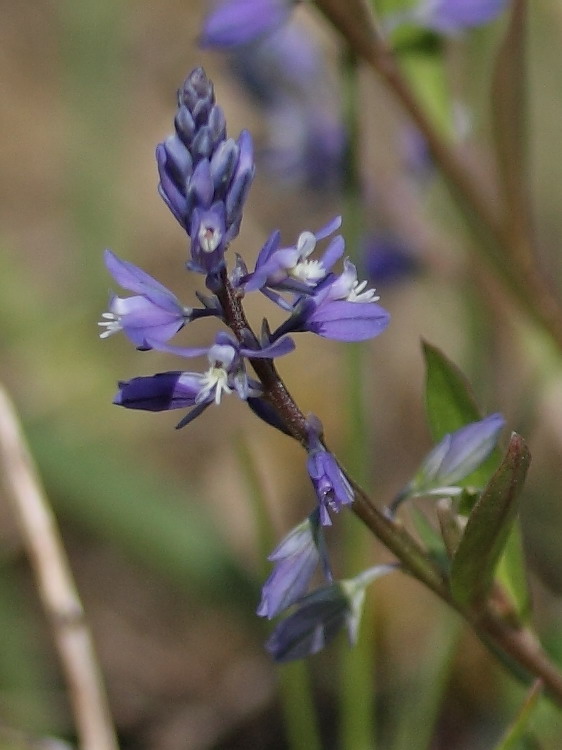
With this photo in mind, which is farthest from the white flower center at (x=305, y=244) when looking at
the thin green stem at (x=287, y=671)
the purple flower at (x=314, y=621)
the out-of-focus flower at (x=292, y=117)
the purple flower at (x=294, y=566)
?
the out-of-focus flower at (x=292, y=117)

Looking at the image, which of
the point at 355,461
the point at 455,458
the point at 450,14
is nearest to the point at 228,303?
the point at 455,458

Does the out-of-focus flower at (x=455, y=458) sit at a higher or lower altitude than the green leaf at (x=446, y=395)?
lower

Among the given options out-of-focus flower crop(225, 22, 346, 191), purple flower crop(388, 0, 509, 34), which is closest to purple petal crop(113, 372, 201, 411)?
purple flower crop(388, 0, 509, 34)

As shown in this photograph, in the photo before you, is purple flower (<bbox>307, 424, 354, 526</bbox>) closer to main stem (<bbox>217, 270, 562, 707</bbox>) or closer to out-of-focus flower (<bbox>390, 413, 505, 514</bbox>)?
main stem (<bbox>217, 270, 562, 707</bbox>)

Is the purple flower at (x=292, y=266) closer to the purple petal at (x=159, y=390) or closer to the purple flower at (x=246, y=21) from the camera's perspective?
the purple petal at (x=159, y=390)

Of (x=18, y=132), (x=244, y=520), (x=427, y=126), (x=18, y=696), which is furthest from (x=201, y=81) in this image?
(x=18, y=132)

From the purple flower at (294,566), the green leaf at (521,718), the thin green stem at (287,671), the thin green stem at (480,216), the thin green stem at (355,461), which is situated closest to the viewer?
the purple flower at (294,566)

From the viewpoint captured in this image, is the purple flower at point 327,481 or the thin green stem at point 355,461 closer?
the purple flower at point 327,481

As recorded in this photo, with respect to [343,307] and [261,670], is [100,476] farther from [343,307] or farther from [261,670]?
[343,307]
